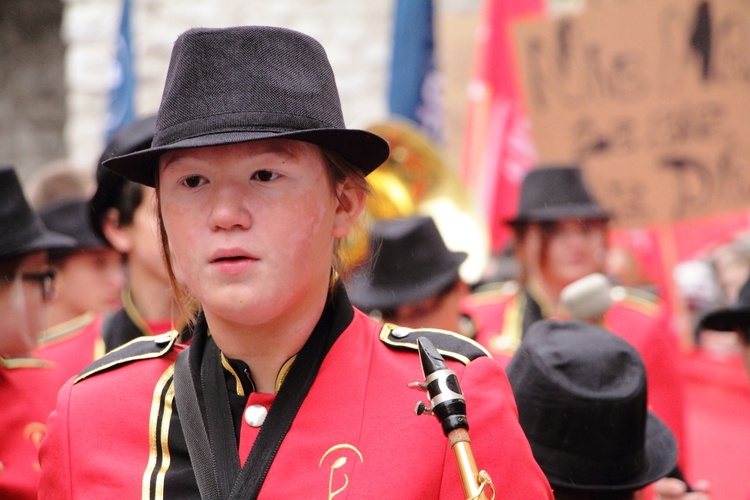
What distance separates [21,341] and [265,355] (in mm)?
1469

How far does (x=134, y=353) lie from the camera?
2.70 meters

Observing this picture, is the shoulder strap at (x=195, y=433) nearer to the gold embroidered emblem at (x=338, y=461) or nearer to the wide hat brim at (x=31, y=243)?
the gold embroidered emblem at (x=338, y=461)

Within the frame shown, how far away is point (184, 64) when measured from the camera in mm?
2342

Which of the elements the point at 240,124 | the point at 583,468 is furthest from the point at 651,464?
the point at 240,124

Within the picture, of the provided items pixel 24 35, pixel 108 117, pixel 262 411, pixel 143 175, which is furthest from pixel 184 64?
pixel 24 35

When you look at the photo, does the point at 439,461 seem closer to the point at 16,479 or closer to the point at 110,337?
the point at 16,479

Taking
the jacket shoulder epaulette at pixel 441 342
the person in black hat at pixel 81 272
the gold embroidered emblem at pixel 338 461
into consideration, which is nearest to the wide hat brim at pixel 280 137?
the jacket shoulder epaulette at pixel 441 342

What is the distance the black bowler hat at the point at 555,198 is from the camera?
6137 mm

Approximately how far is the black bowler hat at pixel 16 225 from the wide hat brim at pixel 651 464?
192cm

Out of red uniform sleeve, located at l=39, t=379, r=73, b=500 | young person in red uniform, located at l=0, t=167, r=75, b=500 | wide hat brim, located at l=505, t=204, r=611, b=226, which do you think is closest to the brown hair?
red uniform sleeve, located at l=39, t=379, r=73, b=500

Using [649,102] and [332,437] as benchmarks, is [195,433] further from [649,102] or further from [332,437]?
[649,102]

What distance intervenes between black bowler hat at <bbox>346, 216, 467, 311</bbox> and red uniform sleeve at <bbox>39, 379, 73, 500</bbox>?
240cm

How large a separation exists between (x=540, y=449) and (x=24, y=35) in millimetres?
12594

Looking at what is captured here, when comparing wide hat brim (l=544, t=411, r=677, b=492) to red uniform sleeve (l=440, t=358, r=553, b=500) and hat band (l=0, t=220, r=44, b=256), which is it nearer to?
red uniform sleeve (l=440, t=358, r=553, b=500)
